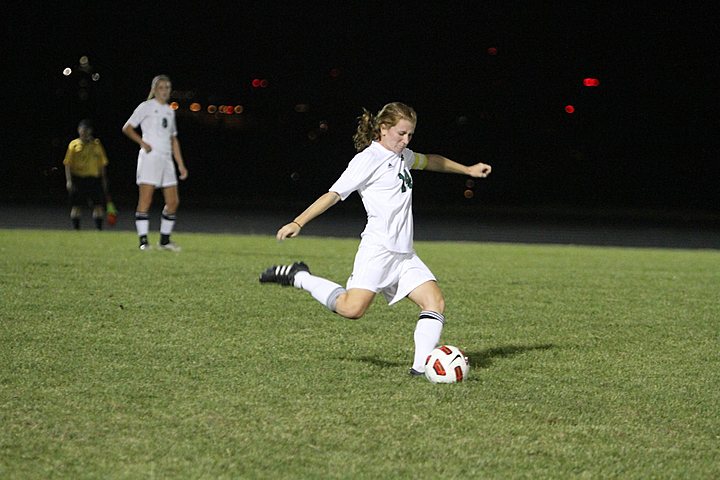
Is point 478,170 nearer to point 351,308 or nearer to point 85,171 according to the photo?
point 351,308

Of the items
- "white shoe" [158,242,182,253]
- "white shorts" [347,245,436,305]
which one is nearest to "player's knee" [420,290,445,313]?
"white shorts" [347,245,436,305]

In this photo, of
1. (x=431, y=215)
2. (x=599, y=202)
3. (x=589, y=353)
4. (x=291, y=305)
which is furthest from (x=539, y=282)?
(x=599, y=202)

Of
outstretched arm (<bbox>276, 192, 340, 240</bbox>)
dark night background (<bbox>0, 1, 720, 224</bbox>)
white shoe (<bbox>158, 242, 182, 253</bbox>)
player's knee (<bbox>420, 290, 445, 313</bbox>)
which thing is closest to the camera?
outstretched arm (<bbox>276, 192, 340, 240</bbox>)

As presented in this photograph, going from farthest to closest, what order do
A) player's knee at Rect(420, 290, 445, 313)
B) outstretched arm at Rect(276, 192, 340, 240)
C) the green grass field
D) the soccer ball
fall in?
player's knee at Rect(420, 290, 445, 313) → outstretched arm at Rect(276, 192, 340, 240) → the soccer ball → the green grass field

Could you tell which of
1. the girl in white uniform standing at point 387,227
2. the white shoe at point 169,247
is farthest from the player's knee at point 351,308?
the white shoe at point 169,247

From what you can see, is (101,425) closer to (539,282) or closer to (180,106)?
(539,282)

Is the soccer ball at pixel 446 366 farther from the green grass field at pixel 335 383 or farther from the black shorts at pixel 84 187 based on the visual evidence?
the black shorts at pixel 84 187

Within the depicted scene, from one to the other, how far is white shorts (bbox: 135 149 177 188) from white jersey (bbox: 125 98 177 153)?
6.3 inches

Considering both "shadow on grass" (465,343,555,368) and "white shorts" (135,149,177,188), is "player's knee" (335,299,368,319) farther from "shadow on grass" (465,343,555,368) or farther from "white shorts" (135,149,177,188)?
"white shorts" (135,149,177,188)

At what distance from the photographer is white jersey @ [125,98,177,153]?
13602 millimetres

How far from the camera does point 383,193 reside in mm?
6285

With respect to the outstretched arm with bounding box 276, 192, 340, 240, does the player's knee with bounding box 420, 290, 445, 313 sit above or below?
below

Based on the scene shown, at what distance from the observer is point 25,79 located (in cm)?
3484

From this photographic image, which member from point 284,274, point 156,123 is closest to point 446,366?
point 284,274
